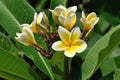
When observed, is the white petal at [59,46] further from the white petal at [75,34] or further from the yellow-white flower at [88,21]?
the yellow-white flower at [88,21]

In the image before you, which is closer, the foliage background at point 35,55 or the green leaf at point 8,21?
the foliage background at point 35,55

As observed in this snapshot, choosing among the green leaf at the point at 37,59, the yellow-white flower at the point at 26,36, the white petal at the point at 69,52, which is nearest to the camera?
the white petal at the point at 69,52

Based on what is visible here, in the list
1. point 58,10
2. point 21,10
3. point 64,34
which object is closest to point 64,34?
point 64,34

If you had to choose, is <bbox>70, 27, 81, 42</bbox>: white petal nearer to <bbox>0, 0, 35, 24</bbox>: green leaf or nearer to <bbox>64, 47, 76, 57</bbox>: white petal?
<bbox>64, 47, 76, 57</bbox>: white petal

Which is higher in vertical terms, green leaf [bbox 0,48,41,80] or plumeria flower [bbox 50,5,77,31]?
plumeria flower [bbox 50,5,77,31]

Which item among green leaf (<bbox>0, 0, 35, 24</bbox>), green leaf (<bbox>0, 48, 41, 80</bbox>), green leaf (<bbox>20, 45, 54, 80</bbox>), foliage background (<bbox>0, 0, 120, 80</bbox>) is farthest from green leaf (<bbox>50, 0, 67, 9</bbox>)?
green leaf (<bbox>0, 48, 41, 80</bbox>)

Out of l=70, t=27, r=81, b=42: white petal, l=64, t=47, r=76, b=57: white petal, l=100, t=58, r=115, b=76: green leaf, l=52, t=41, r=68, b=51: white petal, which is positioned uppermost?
l=70, t=27, r=81, b=42: white petal

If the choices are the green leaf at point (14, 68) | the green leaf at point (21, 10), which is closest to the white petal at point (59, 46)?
the green leaf at point (14, 68)

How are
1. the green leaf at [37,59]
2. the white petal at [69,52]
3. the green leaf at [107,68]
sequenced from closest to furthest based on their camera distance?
1. the white petal at [69,52]
2. the green leaf at [37,59]
3. the green leaf at [107,68]
